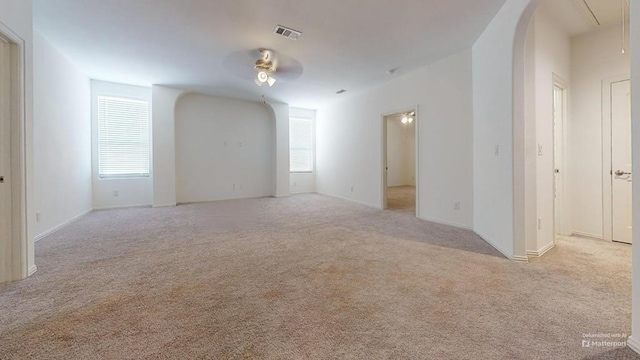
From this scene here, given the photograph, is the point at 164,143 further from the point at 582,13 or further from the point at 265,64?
the point at 582,13

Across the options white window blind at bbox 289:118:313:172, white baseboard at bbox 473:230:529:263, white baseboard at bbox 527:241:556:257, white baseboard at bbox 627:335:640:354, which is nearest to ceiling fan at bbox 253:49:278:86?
white window blind at bbox 289:118:313:172

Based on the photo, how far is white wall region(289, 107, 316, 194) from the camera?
25.8 ft

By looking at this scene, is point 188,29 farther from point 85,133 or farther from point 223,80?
point 85,133

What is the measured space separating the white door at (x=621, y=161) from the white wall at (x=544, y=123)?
0.88m

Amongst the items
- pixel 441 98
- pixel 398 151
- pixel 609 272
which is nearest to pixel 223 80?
pixel 441 98

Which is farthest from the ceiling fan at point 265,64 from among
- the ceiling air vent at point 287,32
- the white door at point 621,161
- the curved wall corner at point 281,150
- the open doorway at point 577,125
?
the white door at point 621,161

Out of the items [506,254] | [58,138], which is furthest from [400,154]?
[58,138]

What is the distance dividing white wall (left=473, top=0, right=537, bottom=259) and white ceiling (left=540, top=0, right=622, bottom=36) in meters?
0.53

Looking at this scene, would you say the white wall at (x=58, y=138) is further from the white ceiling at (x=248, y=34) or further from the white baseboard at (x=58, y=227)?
the white ceiling at (x=248, y=34)

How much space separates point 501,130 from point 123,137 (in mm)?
7060

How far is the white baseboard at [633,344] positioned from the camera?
1330 millimetres

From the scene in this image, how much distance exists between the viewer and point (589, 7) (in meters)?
2.78

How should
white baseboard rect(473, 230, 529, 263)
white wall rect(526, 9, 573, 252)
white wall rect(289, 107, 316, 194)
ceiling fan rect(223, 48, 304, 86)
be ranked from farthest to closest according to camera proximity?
1. white wall rect(289, 107, 316, 194)
2. ceiling fan rect(223, 48, 304, 86)
3. white wall rect(526, 9, 573, 252)
4. white baseboard rect(473, 230, 529, 263)

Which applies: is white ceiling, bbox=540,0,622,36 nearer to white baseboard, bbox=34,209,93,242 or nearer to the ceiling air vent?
the ceiling air vent
